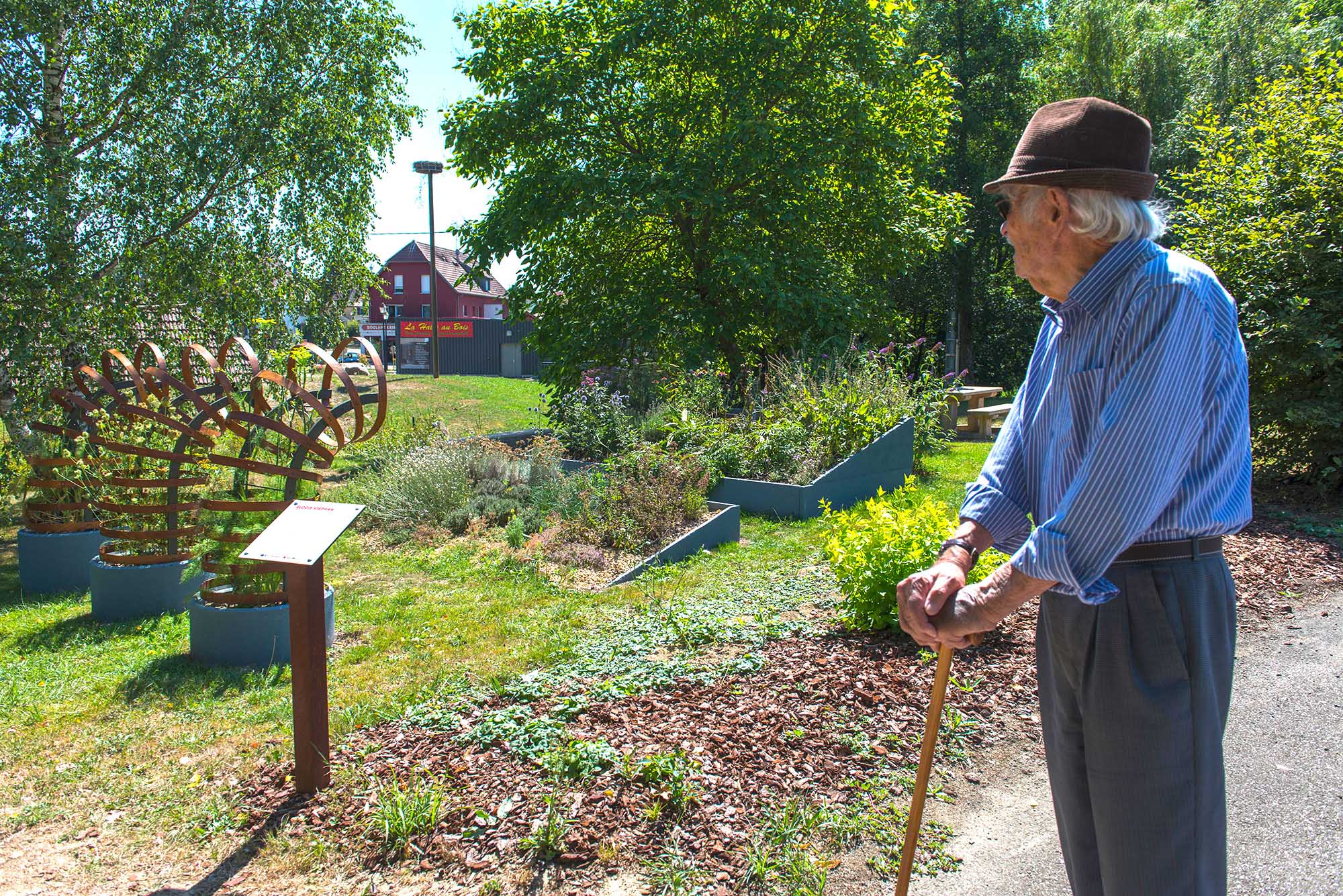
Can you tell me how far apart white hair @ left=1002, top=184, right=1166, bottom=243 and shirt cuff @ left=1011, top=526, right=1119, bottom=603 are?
651mm

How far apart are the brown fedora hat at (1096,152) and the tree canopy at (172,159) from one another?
9508 mm

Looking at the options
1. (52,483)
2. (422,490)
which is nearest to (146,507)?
(52,483)

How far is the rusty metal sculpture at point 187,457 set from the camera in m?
4.75

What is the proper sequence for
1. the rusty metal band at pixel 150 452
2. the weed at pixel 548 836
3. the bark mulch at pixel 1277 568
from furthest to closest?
the bark mulch at pixel 1277 568
the rusty metal band at pixel 150 452
the weed at pixel 548 836

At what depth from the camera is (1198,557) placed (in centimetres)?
177

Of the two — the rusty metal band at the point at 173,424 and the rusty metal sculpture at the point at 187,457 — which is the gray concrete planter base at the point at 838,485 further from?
the rusty metal band at the point at 173,424

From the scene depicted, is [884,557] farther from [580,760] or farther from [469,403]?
[469,403]

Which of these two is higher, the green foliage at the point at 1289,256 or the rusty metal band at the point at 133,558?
the green foliage at the point at 1289,256

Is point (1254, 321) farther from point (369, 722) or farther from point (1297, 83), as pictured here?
point (369, 722)

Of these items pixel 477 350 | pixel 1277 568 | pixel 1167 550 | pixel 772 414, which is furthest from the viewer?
pixel 477 350

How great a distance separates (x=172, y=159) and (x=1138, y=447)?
10.9 m

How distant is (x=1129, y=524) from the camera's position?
164 centimetres

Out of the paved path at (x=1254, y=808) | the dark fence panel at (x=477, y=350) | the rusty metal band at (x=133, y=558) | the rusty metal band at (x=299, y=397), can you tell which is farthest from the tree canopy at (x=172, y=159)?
the dark fence panel at (x=477, y=350)

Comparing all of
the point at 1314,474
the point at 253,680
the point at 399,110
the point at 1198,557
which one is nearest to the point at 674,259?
the point at 399,110
